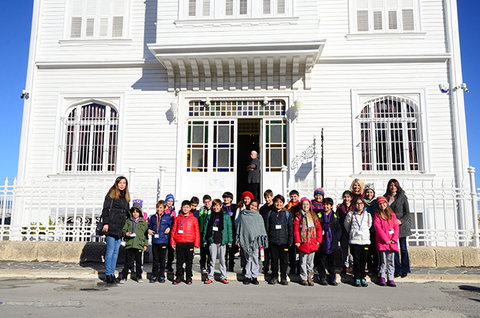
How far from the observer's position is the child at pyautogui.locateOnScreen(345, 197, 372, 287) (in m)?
6.74

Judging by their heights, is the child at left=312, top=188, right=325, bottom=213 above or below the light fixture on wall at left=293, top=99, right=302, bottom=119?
below

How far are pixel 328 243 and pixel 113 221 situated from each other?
373 centimetres

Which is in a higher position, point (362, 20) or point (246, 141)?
point (362, 20)

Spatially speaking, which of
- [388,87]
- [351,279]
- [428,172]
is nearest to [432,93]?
[388,87]

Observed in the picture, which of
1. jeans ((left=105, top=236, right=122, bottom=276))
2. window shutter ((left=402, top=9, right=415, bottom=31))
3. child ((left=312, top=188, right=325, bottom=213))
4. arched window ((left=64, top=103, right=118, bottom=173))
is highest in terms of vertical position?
window shutter ((left=402, top=9, right=415, bottom=31))

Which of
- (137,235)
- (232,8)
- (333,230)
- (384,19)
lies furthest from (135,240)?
(384,19)

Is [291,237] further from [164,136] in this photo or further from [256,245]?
[164,136]

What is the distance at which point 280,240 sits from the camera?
6.82 m

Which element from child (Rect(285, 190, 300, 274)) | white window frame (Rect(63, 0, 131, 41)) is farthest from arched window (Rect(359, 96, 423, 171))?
white window frame (Rect(63, 0, 131, 41))

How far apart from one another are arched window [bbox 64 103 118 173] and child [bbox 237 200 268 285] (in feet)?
22.3

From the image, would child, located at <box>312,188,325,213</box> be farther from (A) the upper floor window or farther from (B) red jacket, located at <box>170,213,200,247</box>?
(A) the upper floor window

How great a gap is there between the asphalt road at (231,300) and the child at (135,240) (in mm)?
268

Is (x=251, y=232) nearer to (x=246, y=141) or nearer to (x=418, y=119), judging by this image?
(x=418, y=119)

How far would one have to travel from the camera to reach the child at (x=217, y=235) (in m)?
6.94
